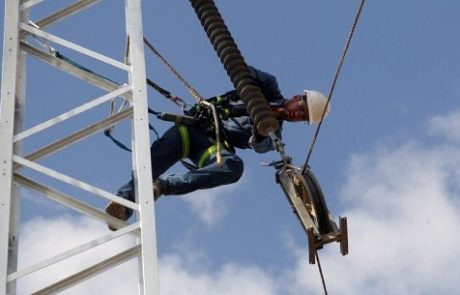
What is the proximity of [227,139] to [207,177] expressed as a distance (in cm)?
70

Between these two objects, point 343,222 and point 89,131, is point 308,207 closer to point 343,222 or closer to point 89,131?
point 343,222

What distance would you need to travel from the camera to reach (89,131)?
6.35 meters

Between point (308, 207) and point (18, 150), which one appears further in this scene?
point (308, 207)

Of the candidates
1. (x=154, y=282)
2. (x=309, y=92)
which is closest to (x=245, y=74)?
(x=309, y=92)

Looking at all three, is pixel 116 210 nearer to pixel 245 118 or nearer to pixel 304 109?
pixel 245 118

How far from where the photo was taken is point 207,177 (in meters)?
7.26

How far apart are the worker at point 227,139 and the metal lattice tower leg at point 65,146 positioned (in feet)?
3.49

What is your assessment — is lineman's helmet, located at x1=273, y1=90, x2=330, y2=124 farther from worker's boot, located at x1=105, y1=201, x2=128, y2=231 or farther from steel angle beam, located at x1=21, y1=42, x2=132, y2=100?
worker's boot, located at x1=105, y1=201, x2=128, y2=231

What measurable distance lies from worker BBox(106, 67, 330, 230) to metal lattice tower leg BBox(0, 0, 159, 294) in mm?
1062

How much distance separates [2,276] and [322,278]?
2.03 meters

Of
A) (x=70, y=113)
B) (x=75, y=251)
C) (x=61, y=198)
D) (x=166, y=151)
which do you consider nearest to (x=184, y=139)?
(x=166, y=151)

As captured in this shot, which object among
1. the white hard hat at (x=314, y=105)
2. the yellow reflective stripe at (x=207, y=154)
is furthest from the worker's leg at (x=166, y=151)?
the white hard hat at (x=314, y=105)

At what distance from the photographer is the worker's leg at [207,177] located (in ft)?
23.2

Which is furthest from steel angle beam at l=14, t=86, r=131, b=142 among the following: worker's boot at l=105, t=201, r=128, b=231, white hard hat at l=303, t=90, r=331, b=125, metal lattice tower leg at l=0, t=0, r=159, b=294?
white hard hat at l=303, t=90, r=331, b=125
